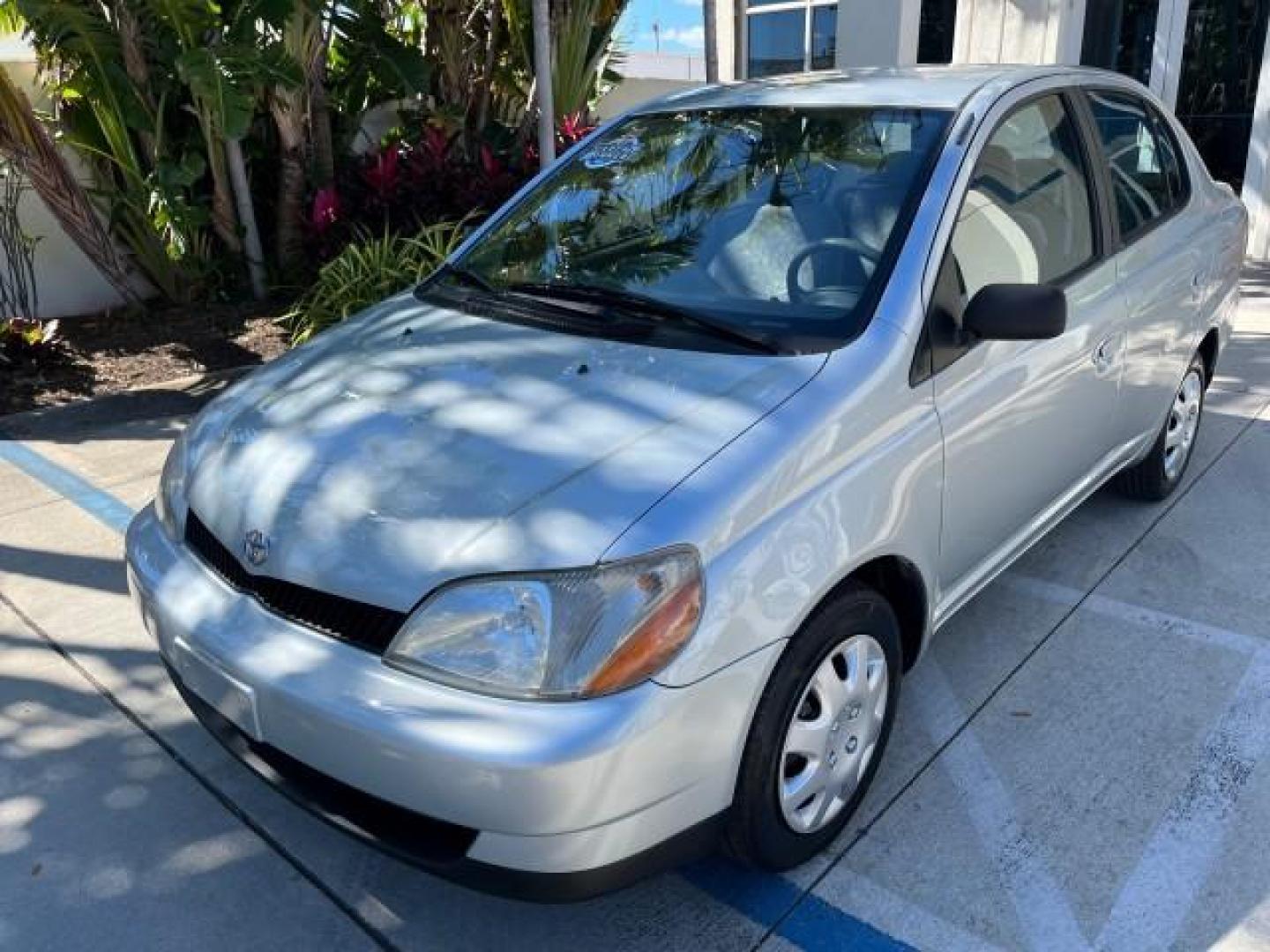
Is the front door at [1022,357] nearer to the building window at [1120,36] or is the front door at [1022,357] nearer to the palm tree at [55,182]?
the palm tree at [55,182]

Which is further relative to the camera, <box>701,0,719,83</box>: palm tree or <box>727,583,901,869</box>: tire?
<box>701,0,719,83</box>: palm tree

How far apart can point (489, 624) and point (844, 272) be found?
138 cm

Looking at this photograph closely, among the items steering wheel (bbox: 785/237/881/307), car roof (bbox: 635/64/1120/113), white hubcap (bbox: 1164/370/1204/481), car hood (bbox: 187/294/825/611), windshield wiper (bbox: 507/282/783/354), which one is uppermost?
car roof (bbox: 635/64/1120/113)

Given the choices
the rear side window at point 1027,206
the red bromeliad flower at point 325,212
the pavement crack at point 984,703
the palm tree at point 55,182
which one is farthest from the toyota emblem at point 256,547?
the palm tree at point 55,182

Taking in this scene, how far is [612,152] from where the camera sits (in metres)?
3.70

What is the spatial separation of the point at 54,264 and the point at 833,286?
6900 mm

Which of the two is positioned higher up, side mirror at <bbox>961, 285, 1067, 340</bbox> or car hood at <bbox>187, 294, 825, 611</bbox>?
side mirror at <bbox>961, 285, 1067, 340</bbox>

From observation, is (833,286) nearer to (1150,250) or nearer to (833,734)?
(833,734)

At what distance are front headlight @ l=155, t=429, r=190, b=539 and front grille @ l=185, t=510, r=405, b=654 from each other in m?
0.24

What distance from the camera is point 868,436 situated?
8.20 ft

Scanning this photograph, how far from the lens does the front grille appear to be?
2.15 m

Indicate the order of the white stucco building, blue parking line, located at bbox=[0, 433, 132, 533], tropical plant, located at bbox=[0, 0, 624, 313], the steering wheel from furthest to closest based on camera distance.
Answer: the white stucco building → tropical plant, located at bbox=[0, 0, 624, 313] → blue parking line, located at bbox=[0, 433, 132, 533] → the steering wheel

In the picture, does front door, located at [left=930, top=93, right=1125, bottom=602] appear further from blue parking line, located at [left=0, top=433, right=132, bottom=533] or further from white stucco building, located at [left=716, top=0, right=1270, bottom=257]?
white stucco building, located at [left=716, top=0, right=1270, bottom=257]

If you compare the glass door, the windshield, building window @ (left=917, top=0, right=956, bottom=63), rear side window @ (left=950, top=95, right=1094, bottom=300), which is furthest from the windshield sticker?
building window @ (left=917, top=0, right=956, bottom=63)
